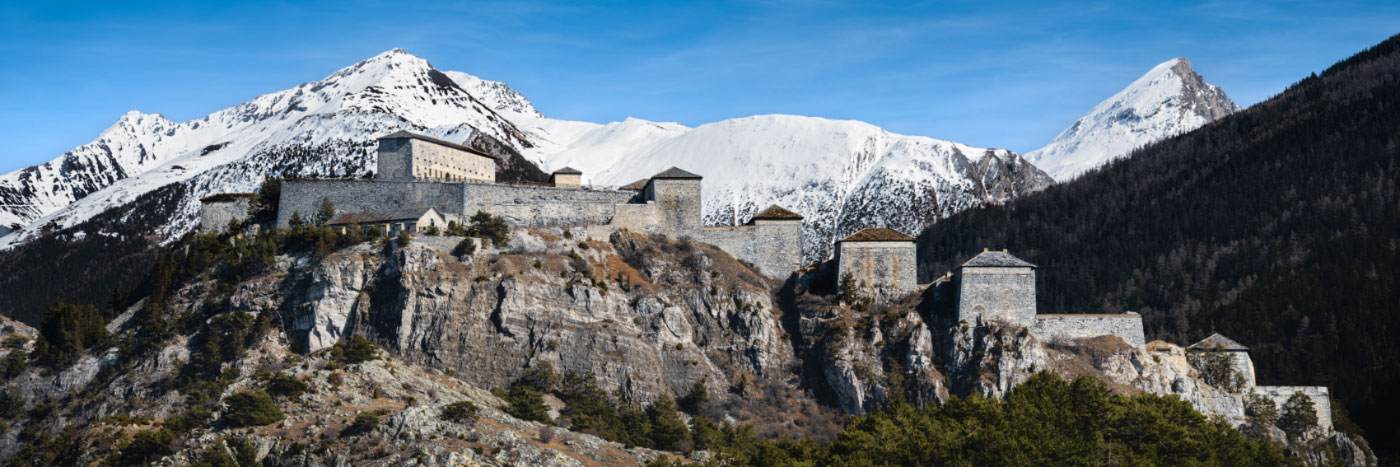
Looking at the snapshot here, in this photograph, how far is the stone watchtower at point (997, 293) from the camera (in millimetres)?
83812

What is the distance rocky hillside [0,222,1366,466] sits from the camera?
7156 cm

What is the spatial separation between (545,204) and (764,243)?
1668 cm

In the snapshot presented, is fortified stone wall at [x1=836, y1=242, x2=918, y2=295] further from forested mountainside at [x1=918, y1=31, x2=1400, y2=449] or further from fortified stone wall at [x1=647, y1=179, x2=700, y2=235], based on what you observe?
forested mountainside at [x1=918, y1=31, x2=1400, y2=449]

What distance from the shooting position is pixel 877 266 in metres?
88.6

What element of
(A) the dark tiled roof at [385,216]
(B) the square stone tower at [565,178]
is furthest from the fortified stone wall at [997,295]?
(A) the dark tiled roof at [385,216]

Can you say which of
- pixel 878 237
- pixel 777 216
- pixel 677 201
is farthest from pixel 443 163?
pixel 878 237

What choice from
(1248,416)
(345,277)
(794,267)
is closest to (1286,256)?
(1248,416)

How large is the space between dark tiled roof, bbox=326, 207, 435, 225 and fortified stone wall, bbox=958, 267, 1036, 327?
38.0 meters

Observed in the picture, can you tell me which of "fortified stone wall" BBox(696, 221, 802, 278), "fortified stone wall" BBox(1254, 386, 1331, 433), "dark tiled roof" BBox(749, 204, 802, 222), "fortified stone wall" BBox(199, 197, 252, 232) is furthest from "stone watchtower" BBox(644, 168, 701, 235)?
"fortified stone wall" BBox(1254, 386, 1331, 433)

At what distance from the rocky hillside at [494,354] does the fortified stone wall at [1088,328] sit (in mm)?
1093

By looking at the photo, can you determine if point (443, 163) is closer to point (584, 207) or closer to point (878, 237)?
point (584, 207)

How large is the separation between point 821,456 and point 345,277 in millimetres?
35423

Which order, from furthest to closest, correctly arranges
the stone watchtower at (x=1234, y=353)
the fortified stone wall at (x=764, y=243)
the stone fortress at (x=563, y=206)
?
the fortified stone wall at (x=764, y=243), the stone fortress at (x=563, y=206), the stone watchtower at (x=1234, y=353)

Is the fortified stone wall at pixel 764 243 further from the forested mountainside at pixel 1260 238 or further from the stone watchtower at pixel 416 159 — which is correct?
the forested mountainside at pixel 1260 238
